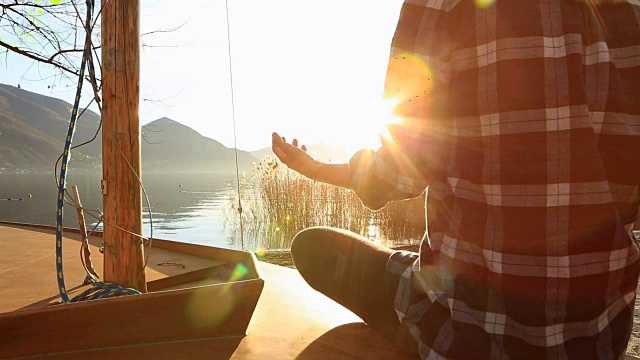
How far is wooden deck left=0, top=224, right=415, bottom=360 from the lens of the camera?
1340 millimetres

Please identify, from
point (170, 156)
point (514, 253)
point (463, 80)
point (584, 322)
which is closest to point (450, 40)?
point (463, 80)

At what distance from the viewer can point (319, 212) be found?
6738 mm

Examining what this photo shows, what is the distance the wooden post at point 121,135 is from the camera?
1515mm

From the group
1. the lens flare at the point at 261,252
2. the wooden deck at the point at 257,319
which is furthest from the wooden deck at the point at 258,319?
the lens flare at the point at 261,252

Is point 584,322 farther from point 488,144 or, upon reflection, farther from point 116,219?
point 116,219

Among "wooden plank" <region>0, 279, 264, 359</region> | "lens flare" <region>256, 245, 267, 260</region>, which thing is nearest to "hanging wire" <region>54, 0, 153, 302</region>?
"wooden plank" <region>0, 279, 264, 359</region>

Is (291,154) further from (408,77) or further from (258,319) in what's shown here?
(258,319)

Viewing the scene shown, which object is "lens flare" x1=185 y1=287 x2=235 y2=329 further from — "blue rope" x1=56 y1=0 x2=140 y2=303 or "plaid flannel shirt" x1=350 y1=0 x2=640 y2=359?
"plaid flannel shirt" x1=350 y1=0 x2=640 y2=359

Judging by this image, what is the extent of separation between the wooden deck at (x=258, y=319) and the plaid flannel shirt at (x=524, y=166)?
0.55m

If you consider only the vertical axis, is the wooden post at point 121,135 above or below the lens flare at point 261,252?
above

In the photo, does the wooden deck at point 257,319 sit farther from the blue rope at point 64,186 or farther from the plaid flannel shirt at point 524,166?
the plaid flannel shirt at point 524,166

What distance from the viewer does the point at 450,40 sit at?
85 centimetres

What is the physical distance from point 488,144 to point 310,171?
17.1 inches

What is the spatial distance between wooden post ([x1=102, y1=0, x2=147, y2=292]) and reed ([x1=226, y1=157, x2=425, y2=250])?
500 cm
